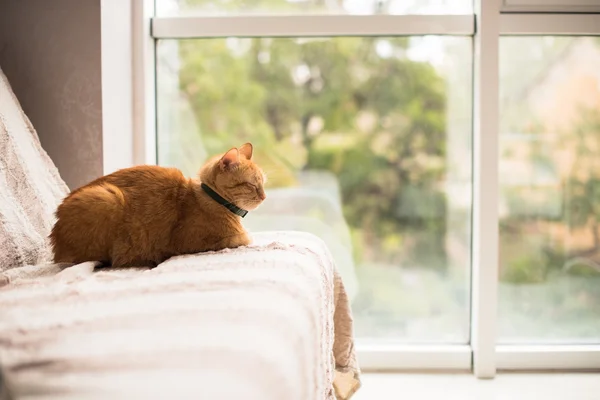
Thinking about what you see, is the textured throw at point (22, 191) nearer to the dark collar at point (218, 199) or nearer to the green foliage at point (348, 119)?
the dark collar at point (218, 199)

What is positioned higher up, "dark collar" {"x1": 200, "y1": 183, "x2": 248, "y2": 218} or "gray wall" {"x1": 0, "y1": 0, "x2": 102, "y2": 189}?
"gray wall" {"x1": 0, "y1": 0, "x2": 102, "y2": 189}

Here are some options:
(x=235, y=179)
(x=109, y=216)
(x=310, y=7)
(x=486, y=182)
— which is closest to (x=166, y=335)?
(x=109, y=216)

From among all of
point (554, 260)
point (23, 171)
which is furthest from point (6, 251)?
point (554, 260)

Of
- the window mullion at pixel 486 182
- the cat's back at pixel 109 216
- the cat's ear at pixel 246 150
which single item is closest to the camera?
the cat's back at pixel 109 216

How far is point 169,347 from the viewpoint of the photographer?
53 centimetres

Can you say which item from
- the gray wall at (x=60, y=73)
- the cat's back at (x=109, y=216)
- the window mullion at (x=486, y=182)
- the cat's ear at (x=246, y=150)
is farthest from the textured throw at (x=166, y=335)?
the window mullion at (x=486, y=182)

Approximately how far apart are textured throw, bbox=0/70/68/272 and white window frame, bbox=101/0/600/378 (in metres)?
0.40

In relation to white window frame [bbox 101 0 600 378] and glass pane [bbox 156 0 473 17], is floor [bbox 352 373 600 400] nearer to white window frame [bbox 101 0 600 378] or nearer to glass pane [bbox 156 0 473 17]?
white window frame [bbox 101 0 600 378]

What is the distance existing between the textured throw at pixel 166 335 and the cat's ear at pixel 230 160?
367 mm

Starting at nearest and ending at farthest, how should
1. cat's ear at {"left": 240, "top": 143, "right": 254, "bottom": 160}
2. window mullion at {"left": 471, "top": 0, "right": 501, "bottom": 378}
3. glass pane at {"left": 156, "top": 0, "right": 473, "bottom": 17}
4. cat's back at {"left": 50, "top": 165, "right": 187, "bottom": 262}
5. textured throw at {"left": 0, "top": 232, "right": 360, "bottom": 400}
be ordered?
textured throw at {"left": 0, "top": 232, "right": 360, "bottom": 400}
cat's back at {"left": 50, "top": 165, "right": 187, "bottom": 262}
cat's ear at {"left": 240, "top": 143, "right": 254, "bottom": 160}
window mullion at {"left": 471, "top": 0, "right": 501, "bottom": 378}
glass pane at {"left": 156, "top": 0, "right": 473, "bottom": 17}

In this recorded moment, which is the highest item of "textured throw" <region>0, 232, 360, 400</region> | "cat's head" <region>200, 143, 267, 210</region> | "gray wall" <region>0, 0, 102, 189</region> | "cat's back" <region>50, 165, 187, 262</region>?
"gray wall" <region>0, 0, 102, 189</region>

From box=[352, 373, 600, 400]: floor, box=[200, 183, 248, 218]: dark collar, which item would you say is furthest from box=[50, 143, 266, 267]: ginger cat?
box=[352, 373, 600, 400]: floor

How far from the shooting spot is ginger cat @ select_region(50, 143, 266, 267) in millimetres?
1107

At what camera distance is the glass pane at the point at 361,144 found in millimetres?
2041
